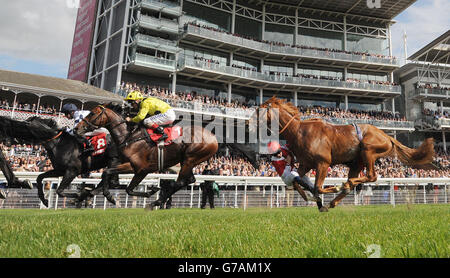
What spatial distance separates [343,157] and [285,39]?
36.4 m

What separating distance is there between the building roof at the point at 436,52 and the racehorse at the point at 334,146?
113 ft

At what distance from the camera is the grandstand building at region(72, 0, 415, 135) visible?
107ft

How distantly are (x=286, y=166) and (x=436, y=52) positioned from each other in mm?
38146

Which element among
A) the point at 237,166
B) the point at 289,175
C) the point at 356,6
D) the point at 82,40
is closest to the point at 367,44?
the point at 356,6

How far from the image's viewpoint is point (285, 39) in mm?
40562

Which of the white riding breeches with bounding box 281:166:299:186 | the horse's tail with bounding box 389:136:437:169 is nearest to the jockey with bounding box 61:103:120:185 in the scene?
the white riding breeches with bounding box 281:166:299:186

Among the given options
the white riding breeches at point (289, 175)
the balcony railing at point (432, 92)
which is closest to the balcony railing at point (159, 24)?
the balcony railing at point (432, 92)

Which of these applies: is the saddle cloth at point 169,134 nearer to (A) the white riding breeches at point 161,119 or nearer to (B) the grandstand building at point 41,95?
(A) the white riding breeches at point 161,119

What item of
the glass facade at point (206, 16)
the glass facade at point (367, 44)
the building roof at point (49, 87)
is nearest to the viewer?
the building roof at point (49, 87)

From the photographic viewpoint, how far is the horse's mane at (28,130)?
22.4 ft

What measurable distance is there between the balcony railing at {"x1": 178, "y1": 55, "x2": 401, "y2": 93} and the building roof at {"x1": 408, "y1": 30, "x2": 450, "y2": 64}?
4005mm

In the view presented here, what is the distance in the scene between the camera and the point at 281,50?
3681 cm

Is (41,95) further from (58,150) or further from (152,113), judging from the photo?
(152,113)

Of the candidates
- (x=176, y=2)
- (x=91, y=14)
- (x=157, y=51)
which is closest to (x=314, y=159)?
(x=157, y=51)
